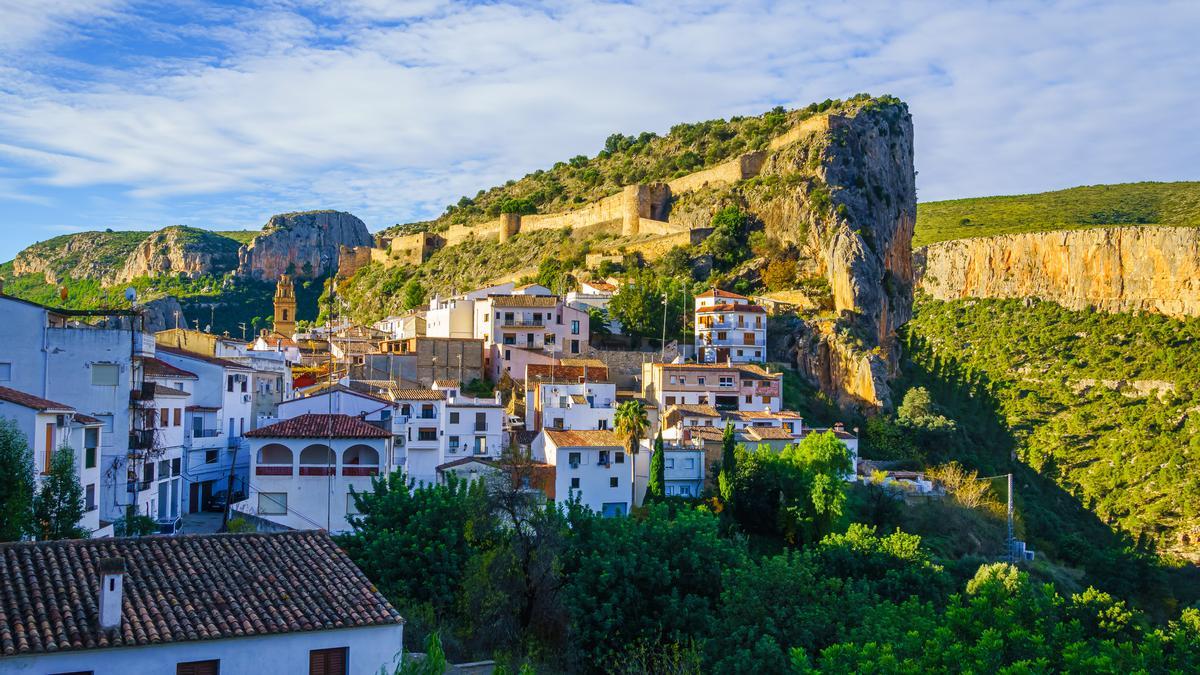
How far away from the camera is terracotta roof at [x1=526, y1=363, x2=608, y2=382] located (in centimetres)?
6081

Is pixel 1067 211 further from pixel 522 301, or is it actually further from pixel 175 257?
pixel 175 257

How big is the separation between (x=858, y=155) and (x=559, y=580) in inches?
2958

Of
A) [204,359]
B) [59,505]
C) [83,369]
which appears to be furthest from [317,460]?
[59,505]

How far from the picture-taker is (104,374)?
34.8 meters

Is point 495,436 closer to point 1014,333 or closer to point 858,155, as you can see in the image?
point 858,155

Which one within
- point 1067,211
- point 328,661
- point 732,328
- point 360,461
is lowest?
point 328,661

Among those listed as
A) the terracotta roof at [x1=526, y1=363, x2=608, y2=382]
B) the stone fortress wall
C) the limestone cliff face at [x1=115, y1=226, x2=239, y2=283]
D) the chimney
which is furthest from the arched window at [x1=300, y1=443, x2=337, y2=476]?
the limestone cliff face at [x1=115, y1=226, x2=239, y2=283]

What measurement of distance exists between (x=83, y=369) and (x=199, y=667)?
65.1 feet

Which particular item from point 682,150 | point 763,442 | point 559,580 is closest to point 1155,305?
point 682,150

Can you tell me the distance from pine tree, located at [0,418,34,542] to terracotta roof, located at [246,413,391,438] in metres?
12.4

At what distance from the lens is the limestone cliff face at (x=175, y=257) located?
134250 mm

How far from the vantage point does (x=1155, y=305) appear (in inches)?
4705

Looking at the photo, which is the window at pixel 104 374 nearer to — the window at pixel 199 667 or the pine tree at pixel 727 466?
the window at pixel 199 667

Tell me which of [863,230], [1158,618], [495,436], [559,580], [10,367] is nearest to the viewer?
[559,580]
